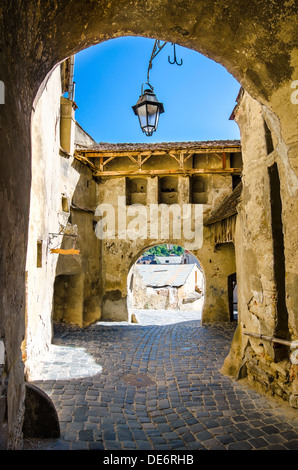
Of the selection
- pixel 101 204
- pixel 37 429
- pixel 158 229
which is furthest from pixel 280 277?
pixel 101 204

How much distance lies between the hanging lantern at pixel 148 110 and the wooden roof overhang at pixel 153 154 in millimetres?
6442

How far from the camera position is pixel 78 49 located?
11.3 ft

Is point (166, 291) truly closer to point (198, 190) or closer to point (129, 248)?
point (129, 248)

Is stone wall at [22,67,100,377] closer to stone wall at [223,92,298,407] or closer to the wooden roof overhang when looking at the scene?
the wooden roof overhang

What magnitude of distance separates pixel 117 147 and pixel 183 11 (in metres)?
10.3

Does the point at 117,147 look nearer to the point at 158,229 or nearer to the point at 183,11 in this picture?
the point at 158,229

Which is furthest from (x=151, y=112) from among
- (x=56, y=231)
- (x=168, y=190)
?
(x=168, y=190)

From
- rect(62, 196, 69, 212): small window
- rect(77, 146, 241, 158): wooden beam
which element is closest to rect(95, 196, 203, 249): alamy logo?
rect(77, 146, 241, 158): wooden beam

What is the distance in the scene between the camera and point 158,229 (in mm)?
13203

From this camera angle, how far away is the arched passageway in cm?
248

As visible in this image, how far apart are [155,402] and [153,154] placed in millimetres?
9767

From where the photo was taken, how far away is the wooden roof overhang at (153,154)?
12477 millimetres

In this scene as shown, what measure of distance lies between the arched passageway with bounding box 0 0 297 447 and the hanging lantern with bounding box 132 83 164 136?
2.25m

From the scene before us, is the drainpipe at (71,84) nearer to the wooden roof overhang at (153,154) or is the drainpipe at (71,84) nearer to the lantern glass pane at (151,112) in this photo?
the wooden roof overhang at (153,154)
